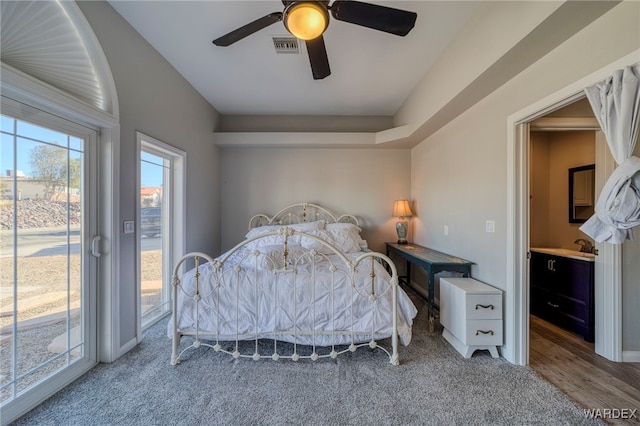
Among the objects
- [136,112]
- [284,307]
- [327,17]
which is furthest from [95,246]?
[327,17]

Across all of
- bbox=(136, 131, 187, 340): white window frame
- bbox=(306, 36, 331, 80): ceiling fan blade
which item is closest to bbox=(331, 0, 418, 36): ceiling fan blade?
bbox=(306, 36, 331, 80): ceiling fan blade

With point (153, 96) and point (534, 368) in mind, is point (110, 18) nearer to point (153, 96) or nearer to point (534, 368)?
point (153, 96)

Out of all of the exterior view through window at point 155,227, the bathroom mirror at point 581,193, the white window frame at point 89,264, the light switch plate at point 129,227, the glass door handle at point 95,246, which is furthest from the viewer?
the bathroom mirror at point 581,193

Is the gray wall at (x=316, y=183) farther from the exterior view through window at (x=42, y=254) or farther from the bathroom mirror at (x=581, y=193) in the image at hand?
the exterior view through window at (x=42, y=254)

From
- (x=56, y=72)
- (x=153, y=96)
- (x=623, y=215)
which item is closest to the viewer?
(x=623, y=215)

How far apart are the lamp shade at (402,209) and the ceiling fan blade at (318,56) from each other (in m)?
2.44

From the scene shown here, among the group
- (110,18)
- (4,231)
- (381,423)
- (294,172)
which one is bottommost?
(381,423)

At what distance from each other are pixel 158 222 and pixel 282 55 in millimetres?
2303

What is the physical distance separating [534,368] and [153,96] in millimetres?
4255

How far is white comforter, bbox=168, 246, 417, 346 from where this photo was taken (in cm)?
198

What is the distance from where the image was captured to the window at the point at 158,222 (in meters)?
2.54

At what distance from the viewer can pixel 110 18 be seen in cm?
194

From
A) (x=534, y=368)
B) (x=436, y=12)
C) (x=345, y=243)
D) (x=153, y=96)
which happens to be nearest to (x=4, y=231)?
(x=153, y=96)

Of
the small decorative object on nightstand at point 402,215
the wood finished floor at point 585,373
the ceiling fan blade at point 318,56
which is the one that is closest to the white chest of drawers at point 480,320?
the wood finished floor at point 585,373
